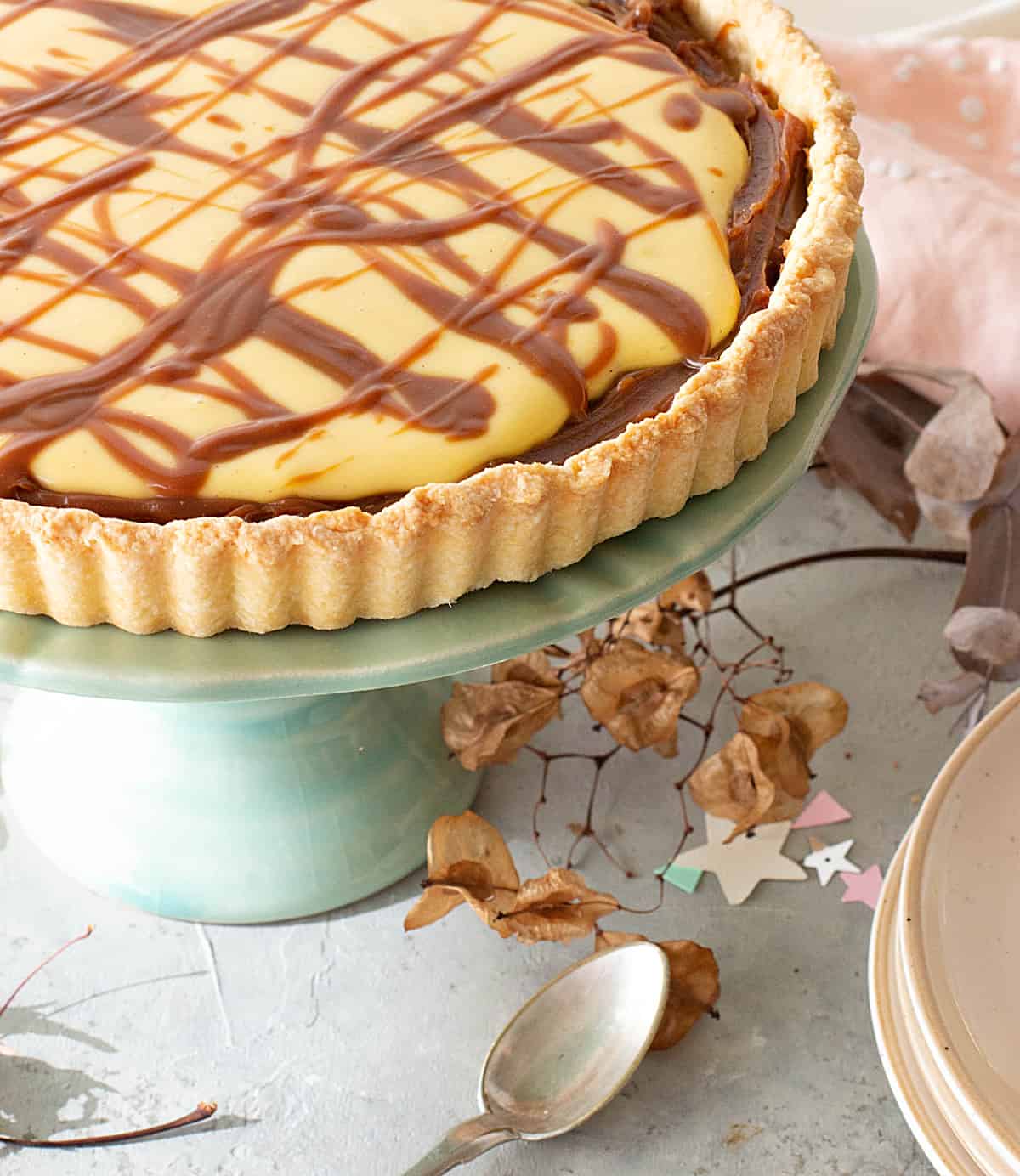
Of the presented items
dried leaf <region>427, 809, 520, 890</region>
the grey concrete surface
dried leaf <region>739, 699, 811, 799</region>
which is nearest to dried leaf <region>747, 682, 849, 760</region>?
dried leaf <region>739, 699, 811, 799</region>

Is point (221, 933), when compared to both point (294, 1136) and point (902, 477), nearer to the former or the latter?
point (294, 1136)

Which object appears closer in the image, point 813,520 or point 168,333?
point 168,333

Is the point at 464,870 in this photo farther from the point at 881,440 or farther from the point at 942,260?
the point at 942,260

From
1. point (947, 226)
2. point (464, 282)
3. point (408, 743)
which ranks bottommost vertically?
point (408, 743)

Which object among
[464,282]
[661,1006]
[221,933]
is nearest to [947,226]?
A: [464,282]

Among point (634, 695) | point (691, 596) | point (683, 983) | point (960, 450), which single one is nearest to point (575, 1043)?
point (683, 983)

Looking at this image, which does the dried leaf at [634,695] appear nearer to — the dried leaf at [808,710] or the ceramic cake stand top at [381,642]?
the dried leaf at [808,710]
